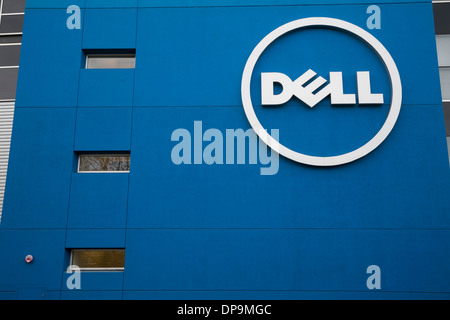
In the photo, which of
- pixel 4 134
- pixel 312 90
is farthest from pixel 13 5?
pixel 312 90

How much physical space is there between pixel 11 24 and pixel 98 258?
25.9 feet

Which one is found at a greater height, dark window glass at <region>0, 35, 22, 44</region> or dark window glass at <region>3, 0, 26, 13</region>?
dark window glass at <region>3, 0, 26, 13</region>

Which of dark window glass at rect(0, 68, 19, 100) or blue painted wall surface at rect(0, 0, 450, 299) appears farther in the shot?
dark window glass at rect(0, 68, 19, 100)

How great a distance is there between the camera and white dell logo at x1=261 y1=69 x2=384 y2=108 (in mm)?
10320

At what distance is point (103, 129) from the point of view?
10523 millimetres

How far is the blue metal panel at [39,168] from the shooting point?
1007 cm

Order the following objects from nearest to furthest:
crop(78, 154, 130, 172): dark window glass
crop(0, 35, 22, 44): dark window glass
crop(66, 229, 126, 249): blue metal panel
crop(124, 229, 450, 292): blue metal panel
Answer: crop(124, 229, 450, 292): blue metal panel → crop(66, 229, 126, 249): blue metal panel → crop(78, 154, 130, 172): dark window glass → crop(0, 35, 22, 44): dark window glass

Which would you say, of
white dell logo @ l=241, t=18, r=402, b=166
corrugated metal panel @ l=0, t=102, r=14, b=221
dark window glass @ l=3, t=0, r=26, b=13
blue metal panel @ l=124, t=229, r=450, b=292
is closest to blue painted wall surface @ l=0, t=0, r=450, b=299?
blue metal panel @ l=124, t=229, r=450, b=292

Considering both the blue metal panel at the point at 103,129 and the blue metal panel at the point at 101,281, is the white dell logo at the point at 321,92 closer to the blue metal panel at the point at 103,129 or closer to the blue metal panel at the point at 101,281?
the blue metal panel at the point at 103,129

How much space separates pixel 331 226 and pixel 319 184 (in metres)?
1.13

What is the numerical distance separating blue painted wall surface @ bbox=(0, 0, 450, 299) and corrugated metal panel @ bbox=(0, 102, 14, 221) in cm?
65

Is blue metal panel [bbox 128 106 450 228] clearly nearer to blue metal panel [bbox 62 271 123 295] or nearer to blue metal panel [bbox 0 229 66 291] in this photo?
blue metal panel [bbox 62 271 123 295]
